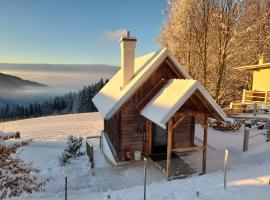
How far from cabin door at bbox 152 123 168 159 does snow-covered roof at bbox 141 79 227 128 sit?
2.31 m

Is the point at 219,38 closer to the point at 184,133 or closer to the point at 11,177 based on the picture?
the point at 184,133

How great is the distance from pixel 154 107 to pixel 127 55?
4350 mm

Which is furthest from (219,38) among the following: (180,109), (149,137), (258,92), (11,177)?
(11,177)

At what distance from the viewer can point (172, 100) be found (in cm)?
1191

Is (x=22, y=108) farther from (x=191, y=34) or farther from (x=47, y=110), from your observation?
(x=191, y=34)

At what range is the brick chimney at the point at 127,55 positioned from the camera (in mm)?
15648

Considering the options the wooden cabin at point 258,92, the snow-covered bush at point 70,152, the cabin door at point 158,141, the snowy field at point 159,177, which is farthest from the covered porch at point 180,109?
the wooden cabin at point 258,92

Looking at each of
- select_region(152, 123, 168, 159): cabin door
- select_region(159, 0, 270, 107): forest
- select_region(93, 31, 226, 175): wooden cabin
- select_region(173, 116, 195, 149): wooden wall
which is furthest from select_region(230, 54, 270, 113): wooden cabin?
select_region(152, 123, 168, 159): cabin door

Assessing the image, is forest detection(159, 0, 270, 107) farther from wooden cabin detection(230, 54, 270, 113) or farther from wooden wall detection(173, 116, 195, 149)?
wooden wall detection(173, 116, 195, 149)

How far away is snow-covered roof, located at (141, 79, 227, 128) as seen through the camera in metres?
11.3

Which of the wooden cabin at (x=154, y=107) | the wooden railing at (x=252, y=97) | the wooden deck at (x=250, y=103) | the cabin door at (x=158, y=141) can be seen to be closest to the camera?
the wooden cabin at (x=154, y=107)

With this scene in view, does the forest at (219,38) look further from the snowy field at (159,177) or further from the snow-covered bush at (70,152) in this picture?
the snow-covered bush at (70,152)

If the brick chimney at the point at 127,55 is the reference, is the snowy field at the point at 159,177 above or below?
below

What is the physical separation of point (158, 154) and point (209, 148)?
4126 millimetres
